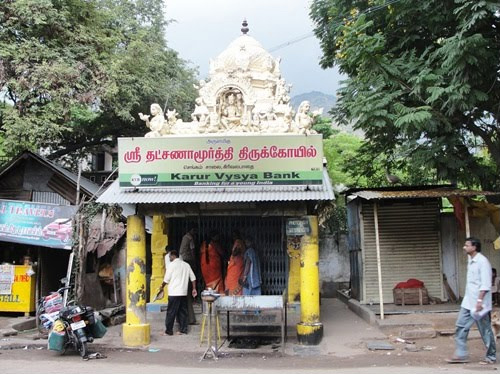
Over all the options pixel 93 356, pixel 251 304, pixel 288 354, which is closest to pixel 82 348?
pixel 93 356

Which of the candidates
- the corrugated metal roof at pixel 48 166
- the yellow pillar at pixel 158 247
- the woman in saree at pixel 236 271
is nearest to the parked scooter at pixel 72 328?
the woman in saree at pixel 236 271

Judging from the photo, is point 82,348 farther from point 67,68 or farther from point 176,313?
point 67,68

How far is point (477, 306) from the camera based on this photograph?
23.4ft

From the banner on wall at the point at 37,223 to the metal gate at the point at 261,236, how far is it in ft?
8.05

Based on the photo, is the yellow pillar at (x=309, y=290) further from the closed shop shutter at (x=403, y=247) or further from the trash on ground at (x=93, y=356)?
the closed shop shutter at (x=403, y=247)

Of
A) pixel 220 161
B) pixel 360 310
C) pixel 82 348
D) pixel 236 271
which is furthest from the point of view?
pixel 360 310

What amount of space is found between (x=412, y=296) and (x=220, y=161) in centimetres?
588

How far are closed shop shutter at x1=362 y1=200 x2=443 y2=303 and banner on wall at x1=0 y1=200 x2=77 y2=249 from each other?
6873mm

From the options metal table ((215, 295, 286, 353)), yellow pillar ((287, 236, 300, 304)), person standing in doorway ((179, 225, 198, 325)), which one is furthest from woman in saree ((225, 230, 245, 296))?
metal table ((215, 295, 286, 353))

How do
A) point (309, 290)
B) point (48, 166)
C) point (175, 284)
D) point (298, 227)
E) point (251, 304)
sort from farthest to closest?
point (48, 166) < point (175, 284) < point (298, 227) < point (309, 290) < point (251, 304)

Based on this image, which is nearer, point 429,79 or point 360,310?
point 429,79

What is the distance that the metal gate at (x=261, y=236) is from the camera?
1257 centimetres

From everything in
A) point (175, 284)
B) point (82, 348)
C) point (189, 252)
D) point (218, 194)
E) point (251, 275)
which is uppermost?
point (218, 194)

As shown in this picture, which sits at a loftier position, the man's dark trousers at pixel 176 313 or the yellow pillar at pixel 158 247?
the yellow pillar at pixel 158 247
